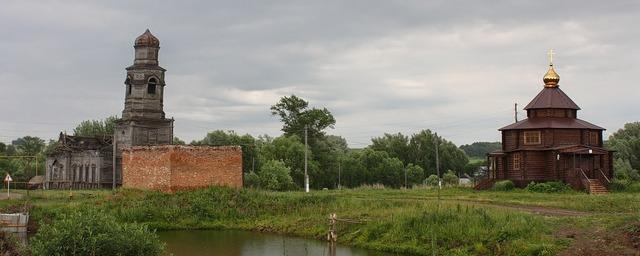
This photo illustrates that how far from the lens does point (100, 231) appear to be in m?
14.9

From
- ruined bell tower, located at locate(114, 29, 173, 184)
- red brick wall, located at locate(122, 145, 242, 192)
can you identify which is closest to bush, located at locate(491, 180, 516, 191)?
red brick wall, located at locate(122, 145, 242, 192)

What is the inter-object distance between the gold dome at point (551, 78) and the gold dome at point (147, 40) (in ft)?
78.3

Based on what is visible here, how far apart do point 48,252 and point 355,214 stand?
587 inches

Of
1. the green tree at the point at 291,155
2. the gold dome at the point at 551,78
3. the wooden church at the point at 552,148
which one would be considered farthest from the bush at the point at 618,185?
the green tree at the point at 291,155

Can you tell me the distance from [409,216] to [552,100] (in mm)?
20496

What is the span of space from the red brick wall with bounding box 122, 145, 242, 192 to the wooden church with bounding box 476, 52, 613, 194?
14760 mm

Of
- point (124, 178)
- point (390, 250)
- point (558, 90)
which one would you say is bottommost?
point (390, 250)

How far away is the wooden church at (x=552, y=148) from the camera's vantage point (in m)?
38.3

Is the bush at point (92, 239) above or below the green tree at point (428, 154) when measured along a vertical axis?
below

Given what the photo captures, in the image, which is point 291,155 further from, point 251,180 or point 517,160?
point 517,160

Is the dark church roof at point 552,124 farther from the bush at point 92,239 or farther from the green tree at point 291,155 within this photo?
the bush at point 92,239

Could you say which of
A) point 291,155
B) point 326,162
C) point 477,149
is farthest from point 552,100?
point 477,149

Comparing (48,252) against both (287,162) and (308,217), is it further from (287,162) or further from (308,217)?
(287,162)

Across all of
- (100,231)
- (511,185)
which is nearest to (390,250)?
(100,231)
